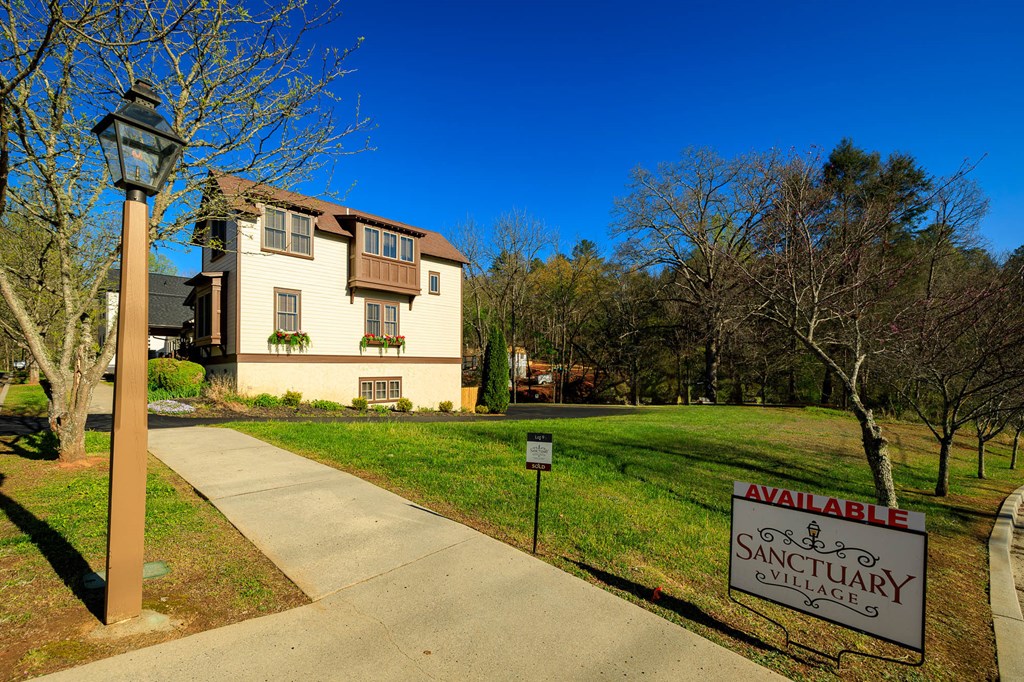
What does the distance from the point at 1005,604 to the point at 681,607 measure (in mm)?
3232

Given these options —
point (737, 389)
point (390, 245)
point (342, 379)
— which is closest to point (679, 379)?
point (737, 389)

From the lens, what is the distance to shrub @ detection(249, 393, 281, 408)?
50.8 feet

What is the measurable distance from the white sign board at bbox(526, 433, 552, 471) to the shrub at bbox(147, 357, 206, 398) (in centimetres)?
1572

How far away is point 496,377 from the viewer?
885 inches

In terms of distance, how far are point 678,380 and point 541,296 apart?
12.3 meters

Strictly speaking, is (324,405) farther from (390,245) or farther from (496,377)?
(496,377)

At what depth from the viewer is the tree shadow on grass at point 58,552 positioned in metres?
3.28

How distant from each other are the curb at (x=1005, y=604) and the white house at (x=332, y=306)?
16249 millimetres

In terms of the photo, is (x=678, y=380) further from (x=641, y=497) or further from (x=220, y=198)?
(x=220, y=198)

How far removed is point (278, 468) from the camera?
22.6ft

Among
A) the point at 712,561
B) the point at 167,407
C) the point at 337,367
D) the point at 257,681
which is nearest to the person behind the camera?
the point at 257,681

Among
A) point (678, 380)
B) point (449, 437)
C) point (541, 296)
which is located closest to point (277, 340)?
point (449, 437)

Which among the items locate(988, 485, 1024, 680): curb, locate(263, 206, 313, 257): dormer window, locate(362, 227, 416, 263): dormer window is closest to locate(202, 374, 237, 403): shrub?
locate(263, 206, 313, 257): dormer window

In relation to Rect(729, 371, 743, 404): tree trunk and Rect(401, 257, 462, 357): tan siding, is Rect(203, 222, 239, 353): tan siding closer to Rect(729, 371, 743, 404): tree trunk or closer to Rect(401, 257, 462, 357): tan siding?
Rect(401, 257, 462, 357): tan siding
